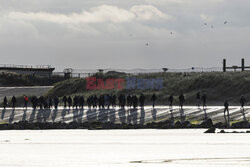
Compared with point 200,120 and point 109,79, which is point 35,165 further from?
point 109,79

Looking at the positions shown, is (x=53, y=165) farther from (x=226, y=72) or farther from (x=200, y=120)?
(x=226, y=72)

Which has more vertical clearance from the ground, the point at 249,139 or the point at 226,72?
the point at 226,72

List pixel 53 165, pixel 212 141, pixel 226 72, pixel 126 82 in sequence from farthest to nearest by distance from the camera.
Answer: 1. pixel 126 82
2. pixel 226 72
3. pixel 212 141
4. pixel 53 165

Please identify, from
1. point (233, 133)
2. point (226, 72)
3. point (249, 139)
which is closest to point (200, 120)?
point (233, 133)

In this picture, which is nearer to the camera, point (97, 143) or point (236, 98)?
point (97, 143)

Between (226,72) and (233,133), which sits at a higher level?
(226,72)

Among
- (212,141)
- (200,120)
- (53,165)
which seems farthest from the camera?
(200,120)

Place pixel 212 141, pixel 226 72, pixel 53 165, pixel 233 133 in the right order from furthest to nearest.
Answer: pixel 226 72 < pixel 233 133 < pixel 212 141 < pixel 53 165

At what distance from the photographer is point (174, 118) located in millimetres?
56875

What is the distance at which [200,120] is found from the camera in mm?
54594

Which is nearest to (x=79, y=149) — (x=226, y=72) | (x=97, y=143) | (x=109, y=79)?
(x=97, y=143)

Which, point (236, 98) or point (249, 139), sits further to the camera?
point (236, 98)

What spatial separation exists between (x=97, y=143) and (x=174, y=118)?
2234 cm

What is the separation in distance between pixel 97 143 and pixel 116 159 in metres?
9.32
